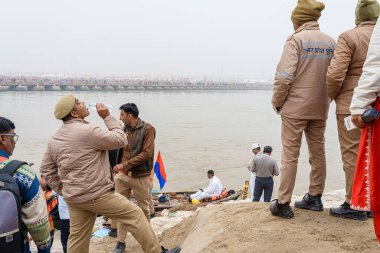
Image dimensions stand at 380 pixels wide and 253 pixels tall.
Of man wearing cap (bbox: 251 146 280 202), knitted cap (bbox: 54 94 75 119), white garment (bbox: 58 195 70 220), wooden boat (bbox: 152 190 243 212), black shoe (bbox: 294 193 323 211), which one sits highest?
knitted cap (bbox: 54 94 75 119)

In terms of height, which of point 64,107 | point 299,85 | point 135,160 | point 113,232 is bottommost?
point 113,232

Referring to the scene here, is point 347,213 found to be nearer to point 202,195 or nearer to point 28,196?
point 28,196

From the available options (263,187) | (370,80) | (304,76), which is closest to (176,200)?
(263,187)

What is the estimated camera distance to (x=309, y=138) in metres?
3.98

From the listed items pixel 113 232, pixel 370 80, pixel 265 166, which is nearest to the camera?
pixel 370 80

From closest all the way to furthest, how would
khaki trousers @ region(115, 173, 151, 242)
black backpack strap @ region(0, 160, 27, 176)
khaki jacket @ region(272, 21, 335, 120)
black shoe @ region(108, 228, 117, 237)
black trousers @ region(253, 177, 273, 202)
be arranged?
1. black backpack strap @ region(0, 160, 27, 176)
2. khaki jacket @ region(272, 21, 335, 120)
3. khaki trousers @ region(115, 173, 151, 242)
4. black shoe @ region(108, 228, 117, 237)
5. black trousers @ region(253, 177, 273, 202)

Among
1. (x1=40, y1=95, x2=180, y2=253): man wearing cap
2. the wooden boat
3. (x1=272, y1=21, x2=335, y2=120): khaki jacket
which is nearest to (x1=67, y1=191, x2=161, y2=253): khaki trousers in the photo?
(x1=40, y1=95, x2=180, y2=253): man wearing cap

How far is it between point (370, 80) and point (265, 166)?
19.7 feet

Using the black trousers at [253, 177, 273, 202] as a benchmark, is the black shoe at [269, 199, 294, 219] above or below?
above

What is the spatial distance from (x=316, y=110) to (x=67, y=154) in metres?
2.50

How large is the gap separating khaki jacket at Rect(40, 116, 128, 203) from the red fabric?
2.17 metres

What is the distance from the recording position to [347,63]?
3.46m

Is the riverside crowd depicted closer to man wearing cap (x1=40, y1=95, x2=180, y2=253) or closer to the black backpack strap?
man wearing cap (x1=40, y1=95, x2=180, y2=253)

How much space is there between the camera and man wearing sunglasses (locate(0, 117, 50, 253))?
234 centimetres
